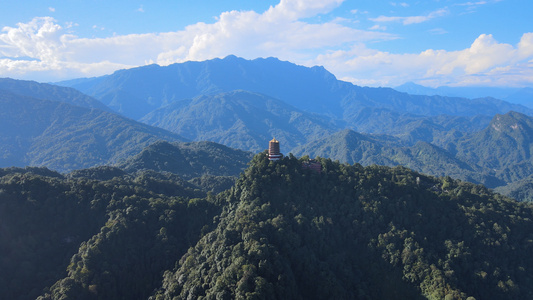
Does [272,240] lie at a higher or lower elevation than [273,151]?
lower

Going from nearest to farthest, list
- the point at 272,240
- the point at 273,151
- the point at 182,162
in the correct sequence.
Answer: the point at 272,240 < the point at 273,151 < the point at 182,162

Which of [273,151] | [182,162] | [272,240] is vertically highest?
[273,151]

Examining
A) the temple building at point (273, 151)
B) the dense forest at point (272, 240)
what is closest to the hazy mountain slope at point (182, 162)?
the dense forest at point (272, 240)

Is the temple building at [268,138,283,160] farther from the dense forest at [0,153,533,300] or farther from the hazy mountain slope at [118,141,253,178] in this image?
the hazy mountain slope at [118,141,253,178]

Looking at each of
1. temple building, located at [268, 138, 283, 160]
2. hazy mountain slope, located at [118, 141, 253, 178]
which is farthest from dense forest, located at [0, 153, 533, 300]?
hazy mountain slope, located at [118, 141, 253, 178]

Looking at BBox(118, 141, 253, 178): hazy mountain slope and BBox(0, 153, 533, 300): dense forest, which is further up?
BBox(0, 153, 533, 300): dense forest

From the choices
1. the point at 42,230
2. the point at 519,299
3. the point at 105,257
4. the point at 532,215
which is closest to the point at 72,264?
the point at 105,257

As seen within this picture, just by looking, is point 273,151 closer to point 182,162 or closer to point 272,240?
point 272,240

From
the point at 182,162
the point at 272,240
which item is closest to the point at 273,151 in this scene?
the point at 272,240
